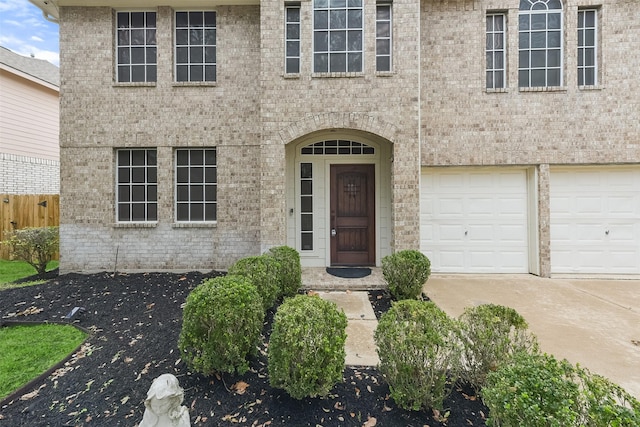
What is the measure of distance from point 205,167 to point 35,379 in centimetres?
492

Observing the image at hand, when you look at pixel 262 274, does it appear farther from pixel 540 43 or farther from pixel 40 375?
pixel 540 43

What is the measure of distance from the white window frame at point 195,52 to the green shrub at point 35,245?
179 inches

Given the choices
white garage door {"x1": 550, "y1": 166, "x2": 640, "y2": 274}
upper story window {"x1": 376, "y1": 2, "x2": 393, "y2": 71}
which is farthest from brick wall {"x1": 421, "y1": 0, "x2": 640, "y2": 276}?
Answer: upper story window {"x1": 376, "y1": 2, "x2": 393, "y2": 71}

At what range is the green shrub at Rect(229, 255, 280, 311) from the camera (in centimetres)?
381

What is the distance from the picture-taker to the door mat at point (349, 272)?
6.30m

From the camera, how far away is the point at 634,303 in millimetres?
5152

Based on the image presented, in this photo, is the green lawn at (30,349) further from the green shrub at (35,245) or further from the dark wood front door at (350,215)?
the dark wood front door at (350,215)

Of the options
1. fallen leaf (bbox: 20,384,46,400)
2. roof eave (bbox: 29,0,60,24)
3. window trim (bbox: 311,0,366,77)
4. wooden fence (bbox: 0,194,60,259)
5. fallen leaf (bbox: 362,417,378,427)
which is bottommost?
fallen leaf (bbox: 20,384,46,400)

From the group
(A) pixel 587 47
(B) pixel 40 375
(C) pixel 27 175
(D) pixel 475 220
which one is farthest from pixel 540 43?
(C) pixel 27 175

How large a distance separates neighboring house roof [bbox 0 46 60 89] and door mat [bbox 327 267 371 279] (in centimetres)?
1365

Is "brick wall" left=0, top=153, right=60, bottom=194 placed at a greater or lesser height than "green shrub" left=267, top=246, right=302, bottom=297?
greater

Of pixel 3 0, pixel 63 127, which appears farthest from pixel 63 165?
pixel 3 0

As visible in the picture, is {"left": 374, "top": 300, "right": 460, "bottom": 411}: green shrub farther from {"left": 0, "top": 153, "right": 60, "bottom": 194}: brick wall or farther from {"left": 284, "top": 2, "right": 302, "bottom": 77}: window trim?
{"left": 0, "top": 153, "right": 60, "bottom": 194}: brick wall

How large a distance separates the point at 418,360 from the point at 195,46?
7.76 m
